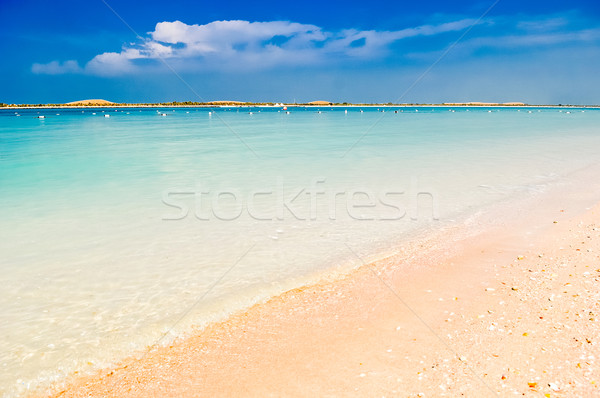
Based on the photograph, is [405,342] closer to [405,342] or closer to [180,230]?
[405,342]

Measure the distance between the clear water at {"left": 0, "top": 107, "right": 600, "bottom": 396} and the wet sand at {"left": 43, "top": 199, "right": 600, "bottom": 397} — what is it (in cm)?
50

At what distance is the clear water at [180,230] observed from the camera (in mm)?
4234

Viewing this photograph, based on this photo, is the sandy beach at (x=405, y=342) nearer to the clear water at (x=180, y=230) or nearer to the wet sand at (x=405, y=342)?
the wet sand at (x=405, y=342)

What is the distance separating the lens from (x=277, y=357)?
3504 millimetres

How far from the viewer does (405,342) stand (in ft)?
11.8

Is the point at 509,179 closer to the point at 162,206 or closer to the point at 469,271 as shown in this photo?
the point at 469,271

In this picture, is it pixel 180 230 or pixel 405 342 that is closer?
pixel 405 342

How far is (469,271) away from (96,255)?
5.72 metres

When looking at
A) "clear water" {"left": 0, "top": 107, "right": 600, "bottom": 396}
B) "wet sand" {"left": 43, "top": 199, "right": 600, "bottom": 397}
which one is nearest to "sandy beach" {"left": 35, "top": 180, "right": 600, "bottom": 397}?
"wet sand" {"left": 43, "top": 199, "right": 600, "bottom": 397}

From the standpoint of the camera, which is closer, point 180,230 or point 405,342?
point 405,342

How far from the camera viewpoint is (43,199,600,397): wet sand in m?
3.05

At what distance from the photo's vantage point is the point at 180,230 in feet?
24.1

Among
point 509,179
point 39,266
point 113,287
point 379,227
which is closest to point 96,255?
point 39,266

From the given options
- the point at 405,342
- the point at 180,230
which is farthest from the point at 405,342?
the point at 180,230
